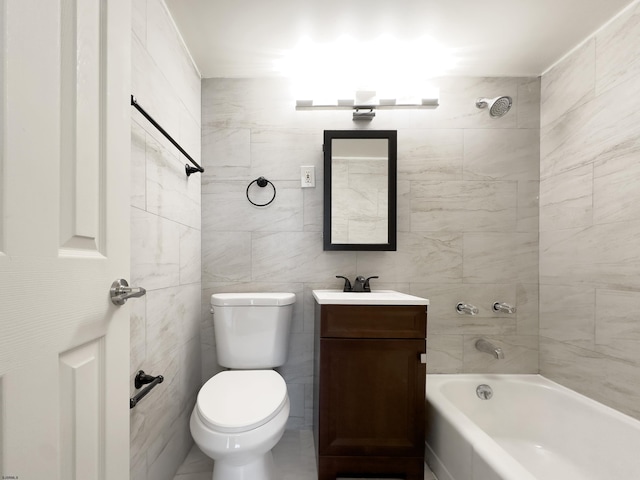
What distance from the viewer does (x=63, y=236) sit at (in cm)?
52

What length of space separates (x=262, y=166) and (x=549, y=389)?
1973mm

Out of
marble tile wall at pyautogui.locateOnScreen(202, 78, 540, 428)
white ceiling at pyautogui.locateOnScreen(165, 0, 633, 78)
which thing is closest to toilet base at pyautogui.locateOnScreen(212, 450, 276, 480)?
marble tile wall at pyautogui.locateOnScreen(202, 78, 540, 428)

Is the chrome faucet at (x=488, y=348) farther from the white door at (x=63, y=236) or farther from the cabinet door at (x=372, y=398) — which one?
the white door at (x=63, y=236)

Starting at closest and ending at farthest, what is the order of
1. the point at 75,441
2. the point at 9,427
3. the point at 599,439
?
1. the point at 9,427
2. the point at 75,441
3. the point at 599,439

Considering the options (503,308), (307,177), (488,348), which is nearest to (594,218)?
(503,308)

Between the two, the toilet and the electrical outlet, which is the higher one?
the electrical outlet

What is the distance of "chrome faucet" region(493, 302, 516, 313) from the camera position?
1608 mm

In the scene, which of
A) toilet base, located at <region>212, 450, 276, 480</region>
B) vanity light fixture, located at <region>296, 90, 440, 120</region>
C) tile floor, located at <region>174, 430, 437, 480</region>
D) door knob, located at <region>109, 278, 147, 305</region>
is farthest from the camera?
vanity light fixture, located at <region>296, 90, 440, 120</region>

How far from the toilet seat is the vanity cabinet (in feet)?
0.75

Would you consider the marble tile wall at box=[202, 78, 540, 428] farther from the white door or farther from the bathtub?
the white door

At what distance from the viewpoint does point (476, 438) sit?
3.80ft

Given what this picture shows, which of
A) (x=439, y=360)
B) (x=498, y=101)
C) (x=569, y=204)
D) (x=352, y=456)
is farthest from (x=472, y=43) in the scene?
(x=352, y=456)

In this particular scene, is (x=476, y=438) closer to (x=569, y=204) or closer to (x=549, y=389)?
(x=549, y=389)

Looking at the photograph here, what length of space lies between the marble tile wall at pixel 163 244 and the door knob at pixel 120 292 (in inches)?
17.4
